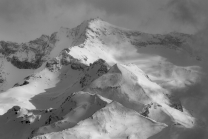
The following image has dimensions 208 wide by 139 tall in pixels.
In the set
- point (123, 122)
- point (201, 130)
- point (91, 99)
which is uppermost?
point (91, 99)

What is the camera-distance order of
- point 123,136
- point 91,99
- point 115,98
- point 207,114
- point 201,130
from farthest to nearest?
point 115,98 < point 207,114 < point 91,99 < point 123,136 < point 201,130

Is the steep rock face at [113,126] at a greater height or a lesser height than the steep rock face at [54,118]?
lesser

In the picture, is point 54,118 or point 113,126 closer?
point 113,126

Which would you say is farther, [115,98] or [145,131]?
[115,98]

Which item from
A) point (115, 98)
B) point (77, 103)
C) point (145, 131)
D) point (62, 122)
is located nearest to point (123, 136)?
point (145, 131)

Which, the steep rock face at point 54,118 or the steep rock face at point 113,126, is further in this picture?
the steep rock face at point 54,118

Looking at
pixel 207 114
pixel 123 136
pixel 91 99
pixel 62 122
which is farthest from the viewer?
pixel 207 114

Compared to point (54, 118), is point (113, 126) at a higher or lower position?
lower

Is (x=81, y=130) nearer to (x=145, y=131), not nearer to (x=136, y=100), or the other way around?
(x=145, y=131)

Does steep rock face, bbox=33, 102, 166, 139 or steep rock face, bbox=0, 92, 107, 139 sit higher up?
steep rock face, bbox=0, 92, 107, 139

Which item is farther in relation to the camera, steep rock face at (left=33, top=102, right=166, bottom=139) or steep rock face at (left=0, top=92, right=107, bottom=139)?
steep rock face at (left=0, top=92, right=107, bottom=139)

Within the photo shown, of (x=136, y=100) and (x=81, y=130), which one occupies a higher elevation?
(x=136, y=100)
